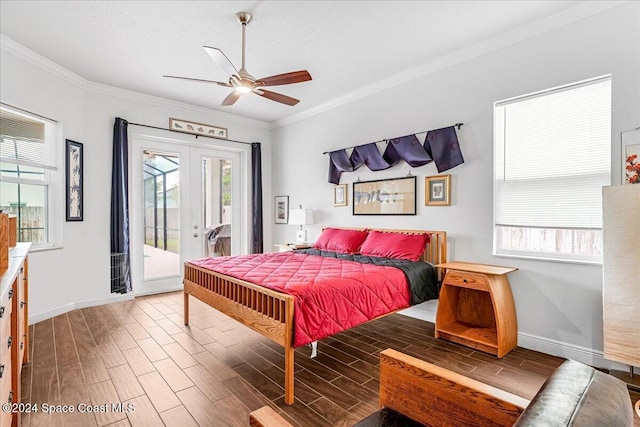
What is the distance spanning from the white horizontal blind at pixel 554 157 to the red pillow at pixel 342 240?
158 cm

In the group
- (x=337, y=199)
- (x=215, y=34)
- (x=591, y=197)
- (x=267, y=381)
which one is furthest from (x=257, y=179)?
(x=591, y=197)

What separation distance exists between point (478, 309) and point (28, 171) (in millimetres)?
5057

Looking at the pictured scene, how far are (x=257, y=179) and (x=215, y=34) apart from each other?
2.96 metres

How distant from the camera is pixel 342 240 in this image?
420cm

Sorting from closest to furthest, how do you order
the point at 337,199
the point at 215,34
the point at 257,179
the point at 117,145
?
1. the point at 215,34
2. the point at 117,145
3. the point at 337,199
4. the point at 257,179

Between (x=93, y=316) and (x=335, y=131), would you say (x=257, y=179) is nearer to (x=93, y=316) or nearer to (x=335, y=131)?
(x=335, y=131)

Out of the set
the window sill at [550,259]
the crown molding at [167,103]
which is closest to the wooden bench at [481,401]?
the window sill at [550,259]

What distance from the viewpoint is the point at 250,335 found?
3197 millimetres

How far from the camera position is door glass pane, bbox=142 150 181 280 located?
492 centimetres

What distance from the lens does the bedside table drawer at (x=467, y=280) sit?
9.26 ft

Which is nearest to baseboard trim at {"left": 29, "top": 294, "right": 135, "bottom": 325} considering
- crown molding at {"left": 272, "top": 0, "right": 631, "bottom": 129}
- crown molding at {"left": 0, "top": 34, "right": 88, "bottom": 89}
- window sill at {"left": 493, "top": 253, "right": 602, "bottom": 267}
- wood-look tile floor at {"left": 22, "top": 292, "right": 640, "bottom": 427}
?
wood-look tile floor at {"left": 22, "top": 292, "right": 640, "bottom": 427}

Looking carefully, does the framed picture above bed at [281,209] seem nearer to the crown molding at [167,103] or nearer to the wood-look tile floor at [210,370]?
the crown molding at [167,103]

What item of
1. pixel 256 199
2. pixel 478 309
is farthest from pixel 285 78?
pixel 256 199

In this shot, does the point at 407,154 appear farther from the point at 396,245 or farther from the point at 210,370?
the point at 210,370
